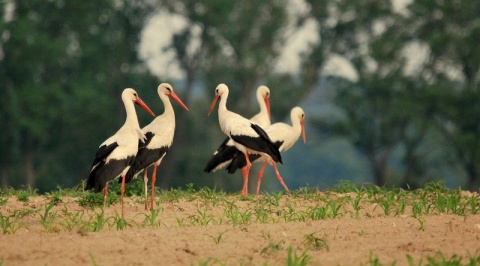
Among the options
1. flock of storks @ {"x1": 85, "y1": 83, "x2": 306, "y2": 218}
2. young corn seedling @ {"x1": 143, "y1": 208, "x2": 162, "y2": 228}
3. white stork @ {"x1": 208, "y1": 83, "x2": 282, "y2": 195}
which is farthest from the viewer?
white stork @ {"x1": 208, "y1": 83, "x2": 282, "y2": 195}

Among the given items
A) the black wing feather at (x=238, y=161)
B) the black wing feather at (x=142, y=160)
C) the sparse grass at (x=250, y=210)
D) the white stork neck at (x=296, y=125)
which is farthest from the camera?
the white stork neck at (x=296, y=125)

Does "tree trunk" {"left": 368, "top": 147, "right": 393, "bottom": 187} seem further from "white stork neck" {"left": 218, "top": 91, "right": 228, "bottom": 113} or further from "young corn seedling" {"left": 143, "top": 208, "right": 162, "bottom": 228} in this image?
"young corn seedling" {"left": 143, "top": 208, "right": 162, "bottom": 228}

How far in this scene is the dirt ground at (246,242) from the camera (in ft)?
26.3

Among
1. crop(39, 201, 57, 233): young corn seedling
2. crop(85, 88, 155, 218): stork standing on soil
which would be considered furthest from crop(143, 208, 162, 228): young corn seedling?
crop(39, 201, 57, 233): young corn seedling

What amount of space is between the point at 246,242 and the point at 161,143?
3.65 meters

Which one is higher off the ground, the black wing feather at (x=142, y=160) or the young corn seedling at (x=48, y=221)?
the black wing feather at (x=142, y=160)

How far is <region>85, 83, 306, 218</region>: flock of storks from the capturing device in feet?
36.1

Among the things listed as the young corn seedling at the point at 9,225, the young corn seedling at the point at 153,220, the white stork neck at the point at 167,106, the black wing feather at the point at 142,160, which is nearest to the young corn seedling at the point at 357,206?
the young corn seedling at the point at 153,220

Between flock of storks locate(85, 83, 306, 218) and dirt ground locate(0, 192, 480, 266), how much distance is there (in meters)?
0.59

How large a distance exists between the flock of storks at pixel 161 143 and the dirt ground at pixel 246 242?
0.59 meters

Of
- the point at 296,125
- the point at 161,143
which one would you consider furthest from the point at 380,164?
the point at 161,143

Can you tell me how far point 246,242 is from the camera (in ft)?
29.0

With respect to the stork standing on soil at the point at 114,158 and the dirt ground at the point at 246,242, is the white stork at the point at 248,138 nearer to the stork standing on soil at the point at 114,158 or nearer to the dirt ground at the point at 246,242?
the stork standing on soil at the point at 114,158

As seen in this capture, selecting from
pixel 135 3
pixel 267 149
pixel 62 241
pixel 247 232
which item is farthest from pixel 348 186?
pixel 135 3
